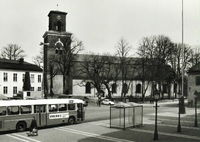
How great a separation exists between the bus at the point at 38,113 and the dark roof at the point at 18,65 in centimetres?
4768

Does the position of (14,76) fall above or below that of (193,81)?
above

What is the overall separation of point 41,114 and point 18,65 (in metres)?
52.5

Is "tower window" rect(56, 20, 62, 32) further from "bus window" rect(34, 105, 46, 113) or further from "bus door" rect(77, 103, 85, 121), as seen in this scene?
"bus window" rect(34, 105, 46, 113)

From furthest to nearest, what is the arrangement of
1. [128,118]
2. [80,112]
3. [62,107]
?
[80,112] < [62,107] < [128,118]

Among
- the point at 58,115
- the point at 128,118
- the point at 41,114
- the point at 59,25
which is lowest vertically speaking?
the point at 128,118

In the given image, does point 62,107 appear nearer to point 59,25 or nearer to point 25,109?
point 25,109

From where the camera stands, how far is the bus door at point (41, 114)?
89.4ft

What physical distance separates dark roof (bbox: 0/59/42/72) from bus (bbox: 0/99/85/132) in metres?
47.7

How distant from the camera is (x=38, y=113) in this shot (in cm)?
2733

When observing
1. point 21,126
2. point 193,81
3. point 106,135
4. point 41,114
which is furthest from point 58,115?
point 193,81

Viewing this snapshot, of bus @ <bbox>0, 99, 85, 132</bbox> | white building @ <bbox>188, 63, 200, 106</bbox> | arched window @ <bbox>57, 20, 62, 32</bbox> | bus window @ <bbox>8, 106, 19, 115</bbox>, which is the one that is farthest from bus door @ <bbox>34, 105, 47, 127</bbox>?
Result: arched window @ <bbox>57, 20, 62, 32</bbox>

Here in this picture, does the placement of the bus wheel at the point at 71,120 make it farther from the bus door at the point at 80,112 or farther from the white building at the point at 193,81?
the white building at the point at 193,81

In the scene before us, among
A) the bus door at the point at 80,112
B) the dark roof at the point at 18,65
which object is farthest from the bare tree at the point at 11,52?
the bus door at the point at 80,112

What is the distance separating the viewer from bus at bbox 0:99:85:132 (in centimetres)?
2511
